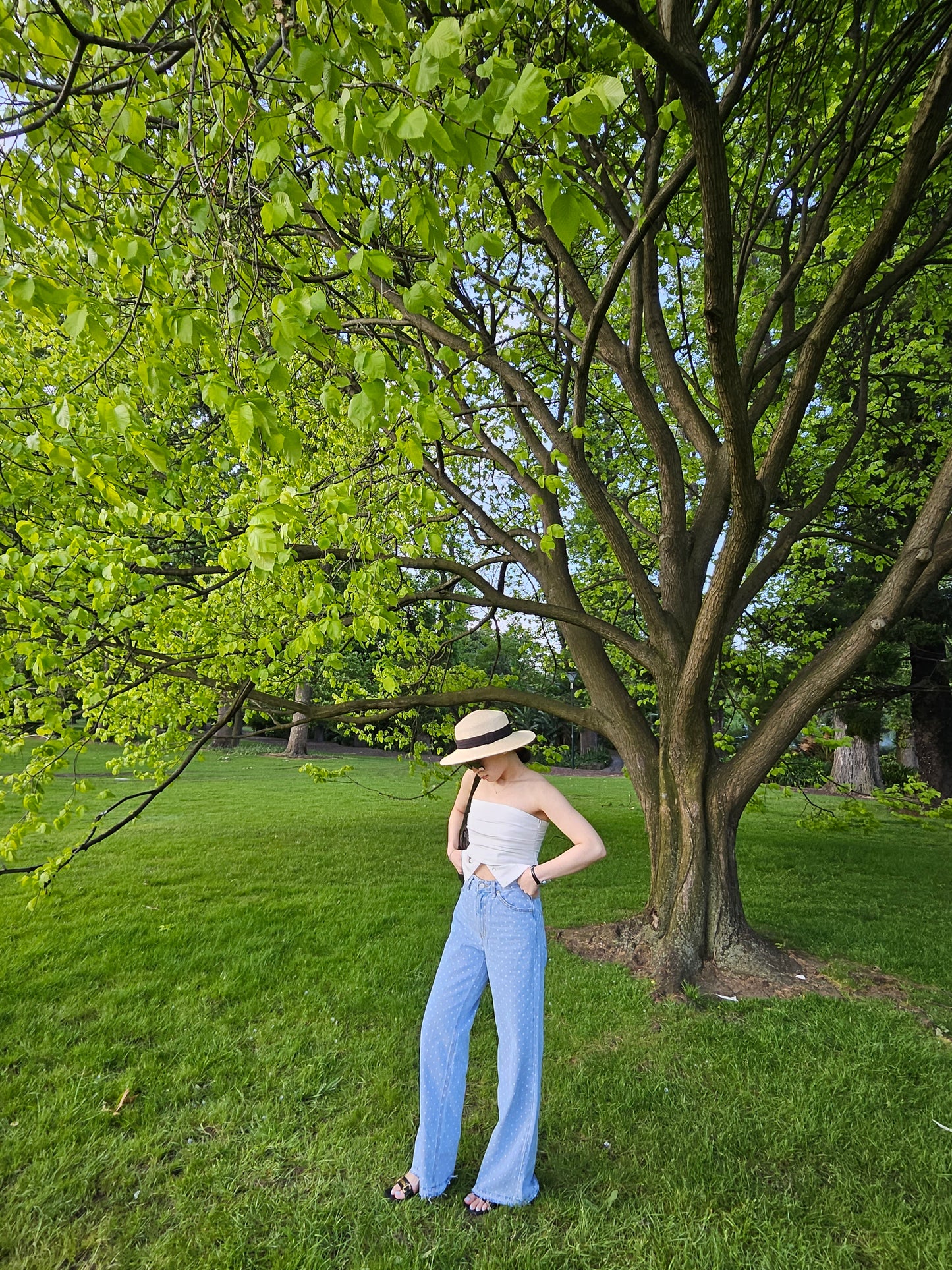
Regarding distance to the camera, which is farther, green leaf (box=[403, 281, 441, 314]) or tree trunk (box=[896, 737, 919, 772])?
tree trunk (box=[896, 737, 919, 772])

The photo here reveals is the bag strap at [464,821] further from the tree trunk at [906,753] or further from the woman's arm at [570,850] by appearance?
the tree trunk at [906,753]

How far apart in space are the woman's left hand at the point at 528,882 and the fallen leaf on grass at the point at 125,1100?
8.45 feet

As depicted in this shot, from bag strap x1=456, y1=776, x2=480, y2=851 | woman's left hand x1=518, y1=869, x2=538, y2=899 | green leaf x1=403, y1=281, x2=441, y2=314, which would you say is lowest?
woman's left hand x1=518, y1=869, x2=538, y2=899

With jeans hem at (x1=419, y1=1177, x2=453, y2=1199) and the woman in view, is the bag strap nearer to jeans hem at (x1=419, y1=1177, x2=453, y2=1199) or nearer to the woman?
the woman

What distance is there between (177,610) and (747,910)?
6.57 meters

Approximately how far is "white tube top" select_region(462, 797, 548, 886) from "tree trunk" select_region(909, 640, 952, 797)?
13381 millimetres

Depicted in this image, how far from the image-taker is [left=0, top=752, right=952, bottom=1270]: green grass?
2.50 metres

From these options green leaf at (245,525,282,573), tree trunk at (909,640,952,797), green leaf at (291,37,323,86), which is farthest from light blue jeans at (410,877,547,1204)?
tree trunk at (909,640,952,797)

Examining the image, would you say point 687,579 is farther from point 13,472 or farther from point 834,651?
point 13,472

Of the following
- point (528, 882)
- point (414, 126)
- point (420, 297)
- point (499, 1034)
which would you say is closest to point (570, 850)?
point (528, 882)

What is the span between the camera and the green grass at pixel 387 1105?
2498 millimetres

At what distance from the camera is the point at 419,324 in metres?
4.51

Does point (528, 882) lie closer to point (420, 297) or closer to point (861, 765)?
point (420, 297)

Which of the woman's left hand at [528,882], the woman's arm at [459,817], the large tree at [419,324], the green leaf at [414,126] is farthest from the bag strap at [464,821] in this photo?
the green leaf at [414,126]
